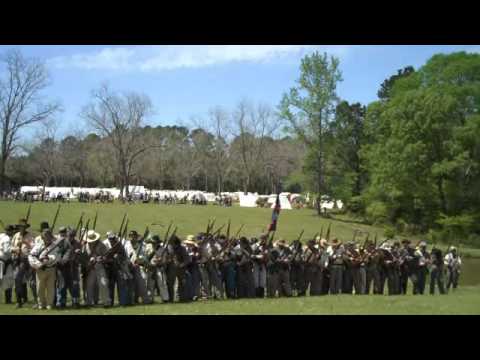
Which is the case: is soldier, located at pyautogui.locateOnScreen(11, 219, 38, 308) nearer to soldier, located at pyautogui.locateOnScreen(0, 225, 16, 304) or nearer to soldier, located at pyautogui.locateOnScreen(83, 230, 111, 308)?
soldier, located at pyautogui.locateOnScreen(0, 225, 16, 304)

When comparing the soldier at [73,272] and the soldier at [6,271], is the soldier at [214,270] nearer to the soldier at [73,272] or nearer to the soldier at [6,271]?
the soldier at [73,272]

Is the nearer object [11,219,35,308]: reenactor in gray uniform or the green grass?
the green grass

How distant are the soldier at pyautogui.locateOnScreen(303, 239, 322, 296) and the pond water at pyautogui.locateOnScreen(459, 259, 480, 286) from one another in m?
12.4

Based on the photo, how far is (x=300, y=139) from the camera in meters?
57.5

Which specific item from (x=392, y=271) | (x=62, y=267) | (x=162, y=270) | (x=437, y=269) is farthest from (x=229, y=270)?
(x=437, y=269)

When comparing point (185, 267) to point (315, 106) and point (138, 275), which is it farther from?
point (315, 106)

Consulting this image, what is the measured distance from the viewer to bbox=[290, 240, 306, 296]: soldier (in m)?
17.6

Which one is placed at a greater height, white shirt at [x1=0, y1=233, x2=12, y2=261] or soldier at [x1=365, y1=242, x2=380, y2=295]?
white shirt at [x1=0, y1=233, x2=12, y2=261]

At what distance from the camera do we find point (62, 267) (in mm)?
12844

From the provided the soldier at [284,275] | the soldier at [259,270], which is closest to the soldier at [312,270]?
the soldier at [284,275]

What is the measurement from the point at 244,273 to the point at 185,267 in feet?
7.73

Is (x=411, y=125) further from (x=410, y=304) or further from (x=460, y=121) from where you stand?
(x=410, y=304)

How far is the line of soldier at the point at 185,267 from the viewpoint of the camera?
42.8 ft

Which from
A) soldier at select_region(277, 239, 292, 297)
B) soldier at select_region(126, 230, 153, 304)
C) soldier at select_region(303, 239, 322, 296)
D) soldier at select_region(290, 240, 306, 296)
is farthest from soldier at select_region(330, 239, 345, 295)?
soldier at select_region(126, 230, 153, 304)
